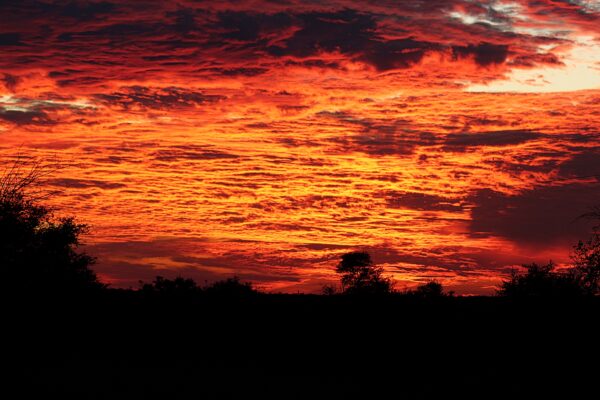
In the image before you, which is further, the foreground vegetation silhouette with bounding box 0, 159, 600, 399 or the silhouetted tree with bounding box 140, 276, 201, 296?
the silhouetted tree with bounding box 140, 276, 201, 296

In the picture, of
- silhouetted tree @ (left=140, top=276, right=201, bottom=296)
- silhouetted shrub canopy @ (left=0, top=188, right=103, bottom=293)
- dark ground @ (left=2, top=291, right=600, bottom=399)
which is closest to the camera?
dark ground @ (left=2, top=291, right=600, bottom=399)

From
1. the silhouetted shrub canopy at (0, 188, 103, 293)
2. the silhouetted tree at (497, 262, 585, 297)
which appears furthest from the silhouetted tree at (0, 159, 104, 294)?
the silhouetted tree at (497, 262, 585, 297)

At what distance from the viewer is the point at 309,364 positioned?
42844mm

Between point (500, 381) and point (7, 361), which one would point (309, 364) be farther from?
point (7, 361)

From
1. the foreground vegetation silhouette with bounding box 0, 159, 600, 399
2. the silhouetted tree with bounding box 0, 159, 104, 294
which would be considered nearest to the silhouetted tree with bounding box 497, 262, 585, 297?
the foreground vegetation silhouette with bounding box 0, 159, 600, 399

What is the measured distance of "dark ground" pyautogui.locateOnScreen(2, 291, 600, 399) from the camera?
35.8 metres

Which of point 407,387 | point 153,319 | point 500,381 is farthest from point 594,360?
point 153,319

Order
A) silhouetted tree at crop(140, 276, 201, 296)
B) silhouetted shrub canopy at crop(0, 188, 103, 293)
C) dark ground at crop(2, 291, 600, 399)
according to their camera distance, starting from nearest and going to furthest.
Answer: dark ground at crop(2, 291, 600, 399)
silhouetted shrub canopy at crop(0, 188, 103, 293)
silhouetted tree at crop(140, 276, 201, 296)

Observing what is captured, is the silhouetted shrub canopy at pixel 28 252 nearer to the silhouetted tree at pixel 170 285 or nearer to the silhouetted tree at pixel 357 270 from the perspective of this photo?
the silhouetted tree at pixel 170 285

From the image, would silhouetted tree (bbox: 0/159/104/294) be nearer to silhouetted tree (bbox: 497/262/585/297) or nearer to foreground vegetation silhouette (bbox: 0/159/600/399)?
foreground vegetation silhouette (bbox: 0/159/600/399)

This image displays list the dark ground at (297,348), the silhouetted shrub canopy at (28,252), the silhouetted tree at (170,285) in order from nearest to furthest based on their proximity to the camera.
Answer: the dark ground at (297,348), the silhouetted shrub canopy at (28,252), the silhouetted tree at (170,285)

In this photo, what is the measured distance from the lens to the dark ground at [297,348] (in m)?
35.8

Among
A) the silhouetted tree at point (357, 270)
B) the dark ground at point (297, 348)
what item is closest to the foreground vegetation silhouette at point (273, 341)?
the dark ground at point (297, 348)

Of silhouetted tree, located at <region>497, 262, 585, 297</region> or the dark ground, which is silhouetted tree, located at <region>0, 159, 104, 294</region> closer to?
the dark ground
